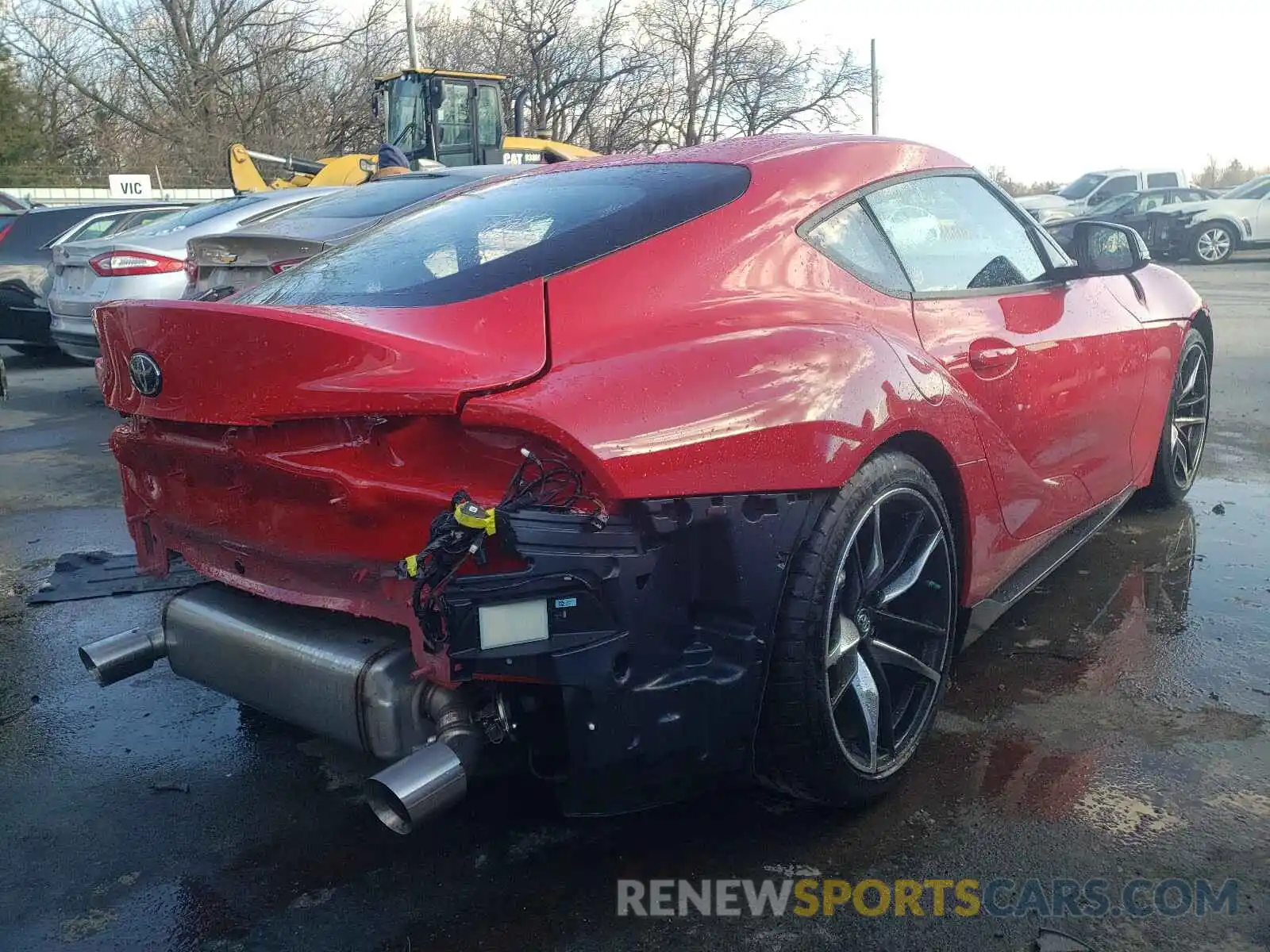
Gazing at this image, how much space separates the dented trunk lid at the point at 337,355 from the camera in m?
2.00

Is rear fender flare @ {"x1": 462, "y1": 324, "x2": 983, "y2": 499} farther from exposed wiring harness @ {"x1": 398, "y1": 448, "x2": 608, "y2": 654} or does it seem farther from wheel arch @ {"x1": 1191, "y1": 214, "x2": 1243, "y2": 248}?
wheel arch @ {"x1": 1191, "y1": 214, "x2": 1243, "y2": 248}

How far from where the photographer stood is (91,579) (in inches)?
171

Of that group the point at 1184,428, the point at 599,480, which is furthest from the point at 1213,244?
the point at 599,480

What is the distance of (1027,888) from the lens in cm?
219

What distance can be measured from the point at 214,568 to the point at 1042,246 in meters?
2.68

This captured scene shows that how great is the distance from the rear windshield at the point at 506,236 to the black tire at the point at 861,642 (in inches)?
29.9

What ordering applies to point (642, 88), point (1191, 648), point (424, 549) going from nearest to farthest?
point (424, 549), point (1191, 648), point (642, 88)

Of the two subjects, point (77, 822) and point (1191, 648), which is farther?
point (1191, 648)

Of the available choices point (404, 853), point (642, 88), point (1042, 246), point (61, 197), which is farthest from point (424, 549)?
point (642, 88)

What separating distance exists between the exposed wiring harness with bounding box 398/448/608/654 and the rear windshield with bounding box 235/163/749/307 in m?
0.46

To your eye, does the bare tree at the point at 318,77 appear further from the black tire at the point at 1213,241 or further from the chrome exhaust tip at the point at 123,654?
the chrome exhaust tip at the point at 123,654

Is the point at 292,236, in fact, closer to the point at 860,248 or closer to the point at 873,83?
the point at 860,248


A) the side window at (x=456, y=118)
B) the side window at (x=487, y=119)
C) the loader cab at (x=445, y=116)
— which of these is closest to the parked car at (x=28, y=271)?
the loader cab at (x=445, y=116)

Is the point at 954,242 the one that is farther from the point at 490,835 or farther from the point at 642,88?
the point at 642,88
